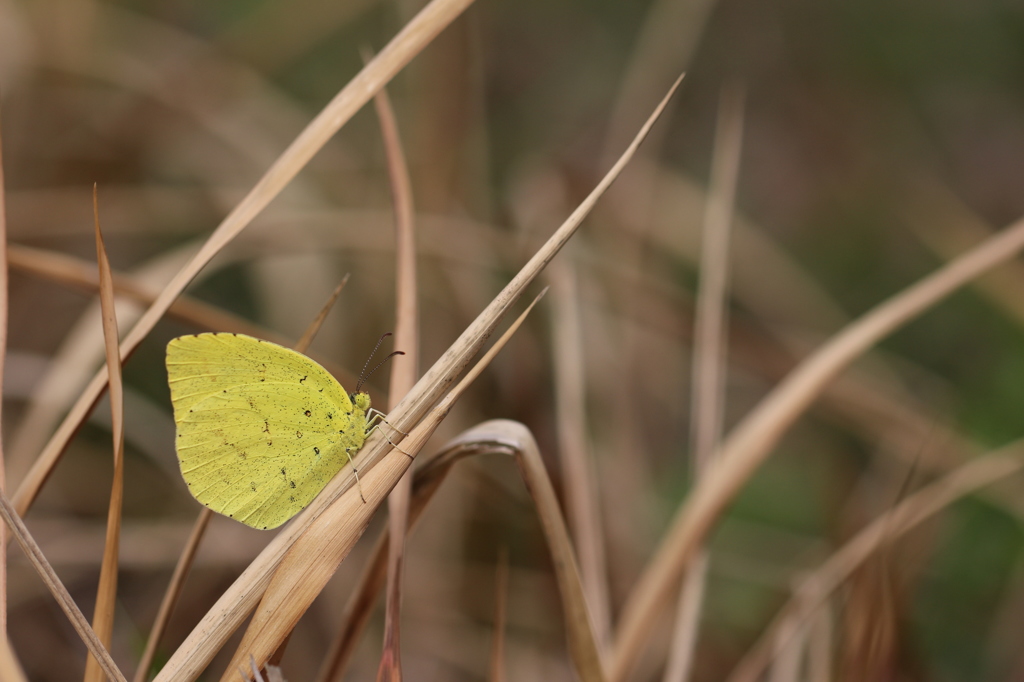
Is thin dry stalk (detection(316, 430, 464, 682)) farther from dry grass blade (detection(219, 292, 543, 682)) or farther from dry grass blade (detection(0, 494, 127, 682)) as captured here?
dry grass blade (detection(0, 494, 127, 682))

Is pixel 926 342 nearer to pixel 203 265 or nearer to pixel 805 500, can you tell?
pixel 805 500

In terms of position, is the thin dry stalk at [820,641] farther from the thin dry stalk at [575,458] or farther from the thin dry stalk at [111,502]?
the thin dry stalk at [111,502]

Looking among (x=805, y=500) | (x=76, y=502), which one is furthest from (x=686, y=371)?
(x=76, y=502)

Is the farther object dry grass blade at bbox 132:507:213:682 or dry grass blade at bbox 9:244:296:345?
dry grass blade at bbox 9:244:296:345

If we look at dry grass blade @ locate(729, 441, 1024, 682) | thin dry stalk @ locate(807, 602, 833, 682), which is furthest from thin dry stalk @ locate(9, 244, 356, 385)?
thin dry stalk @ locate(807, 602, 833, 682)

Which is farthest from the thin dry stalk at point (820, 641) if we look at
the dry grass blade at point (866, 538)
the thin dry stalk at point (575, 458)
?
the thin dry stalk at point (575, 458)

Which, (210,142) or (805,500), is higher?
(210,142)

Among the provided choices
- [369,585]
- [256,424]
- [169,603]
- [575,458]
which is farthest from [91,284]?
[575,458]
